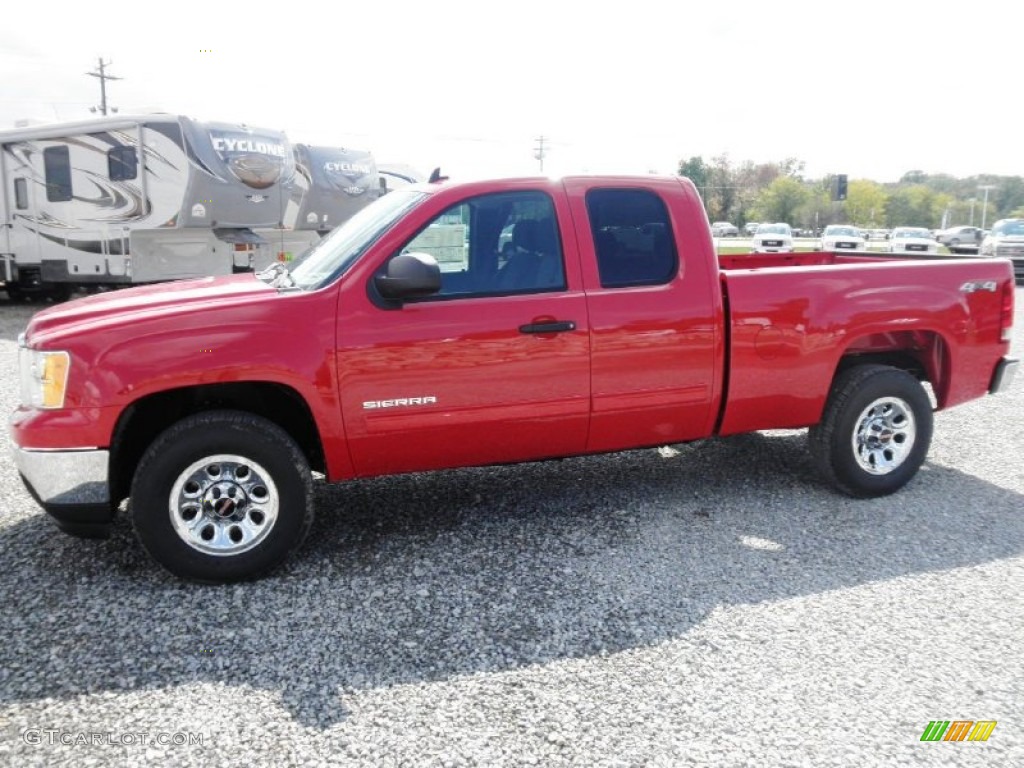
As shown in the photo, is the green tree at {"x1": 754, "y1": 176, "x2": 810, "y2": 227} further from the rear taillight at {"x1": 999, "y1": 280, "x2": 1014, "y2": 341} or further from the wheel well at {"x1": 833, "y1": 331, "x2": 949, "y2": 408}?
the wheel well at {"x1": 833, "y1": 331, "x2": 949, "y2": 408}

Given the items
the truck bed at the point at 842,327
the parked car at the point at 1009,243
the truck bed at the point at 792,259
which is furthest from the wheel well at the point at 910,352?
the parked car at the point at 1009,243

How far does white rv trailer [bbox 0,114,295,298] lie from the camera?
13.5 metres

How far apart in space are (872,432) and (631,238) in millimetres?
1968

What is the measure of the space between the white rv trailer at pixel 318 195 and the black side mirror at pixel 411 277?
11904mm

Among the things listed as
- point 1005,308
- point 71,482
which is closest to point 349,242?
point 71,482

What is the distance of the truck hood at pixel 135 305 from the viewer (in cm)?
389

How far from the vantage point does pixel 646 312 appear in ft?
14.5

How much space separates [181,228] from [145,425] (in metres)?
10.7

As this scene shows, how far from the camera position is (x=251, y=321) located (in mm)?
3893

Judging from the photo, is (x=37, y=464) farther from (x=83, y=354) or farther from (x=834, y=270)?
(x=834, y=270)

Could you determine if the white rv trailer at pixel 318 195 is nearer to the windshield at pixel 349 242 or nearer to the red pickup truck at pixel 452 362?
the windshield at pixel 349 242

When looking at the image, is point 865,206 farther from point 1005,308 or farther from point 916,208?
point 1005,308

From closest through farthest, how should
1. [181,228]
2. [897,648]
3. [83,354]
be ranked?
[897,648]
[83,354]
[181,228]

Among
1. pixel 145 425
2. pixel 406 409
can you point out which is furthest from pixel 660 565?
pixel 145 425
